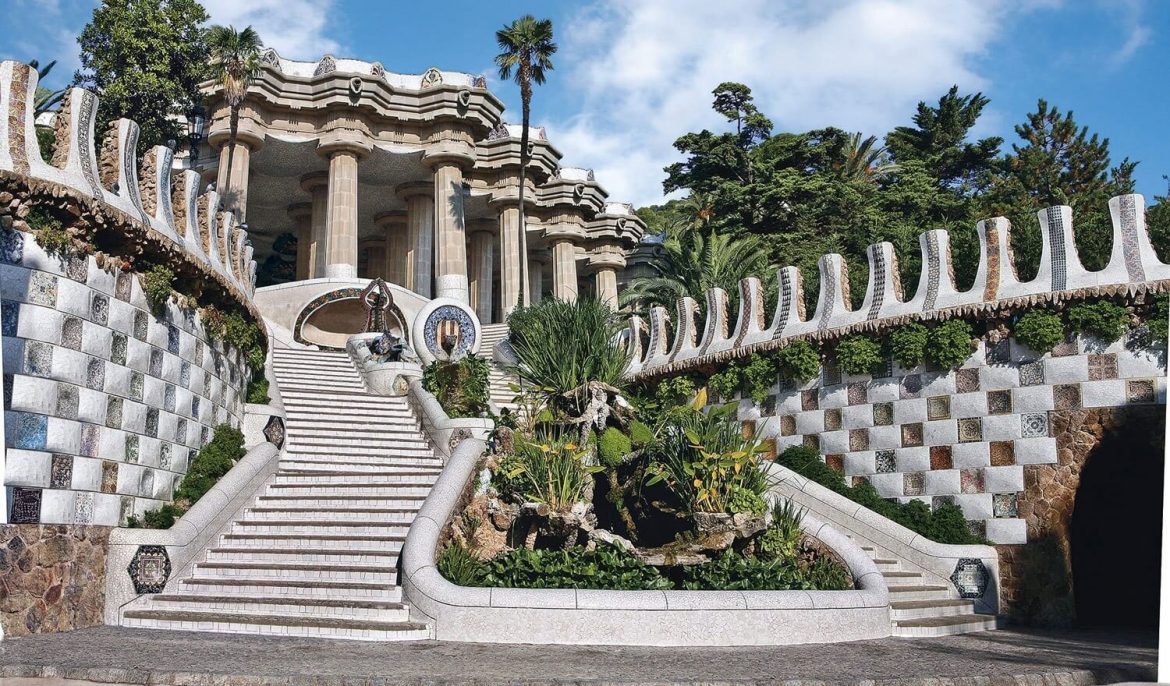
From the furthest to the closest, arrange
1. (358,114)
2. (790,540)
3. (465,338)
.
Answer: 1. (358,114)
2. (465,338)
3. (790,540)

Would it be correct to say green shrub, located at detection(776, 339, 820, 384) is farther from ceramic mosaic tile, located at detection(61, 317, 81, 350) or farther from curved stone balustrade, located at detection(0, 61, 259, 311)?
ceramic mosaic tile, located at detection(61, 317, 81, 350)

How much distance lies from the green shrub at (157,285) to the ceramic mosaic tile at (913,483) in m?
12.0

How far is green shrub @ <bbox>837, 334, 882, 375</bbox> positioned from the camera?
17.8m

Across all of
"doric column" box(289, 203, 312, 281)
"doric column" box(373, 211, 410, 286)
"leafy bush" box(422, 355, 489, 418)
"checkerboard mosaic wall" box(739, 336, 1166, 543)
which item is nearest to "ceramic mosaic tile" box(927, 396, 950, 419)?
"checkerboard mosaic wall" box(739, 336, 1166, 543)

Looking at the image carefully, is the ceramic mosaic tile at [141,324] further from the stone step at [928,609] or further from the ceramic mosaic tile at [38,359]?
the stone step at [928,609]

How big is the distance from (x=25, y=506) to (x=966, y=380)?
1357cm

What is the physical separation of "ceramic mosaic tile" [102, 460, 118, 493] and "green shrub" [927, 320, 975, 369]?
12453 millimetres

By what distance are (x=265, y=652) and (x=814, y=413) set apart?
459 inches

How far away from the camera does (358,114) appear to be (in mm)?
40875

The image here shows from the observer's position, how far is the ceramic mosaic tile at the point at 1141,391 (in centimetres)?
1484

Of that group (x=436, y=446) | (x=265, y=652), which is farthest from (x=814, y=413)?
(x=265, y=652)

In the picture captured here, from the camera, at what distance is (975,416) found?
16406 mm

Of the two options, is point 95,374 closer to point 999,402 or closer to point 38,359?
point 38,359

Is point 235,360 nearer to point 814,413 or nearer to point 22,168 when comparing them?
point 22,168
